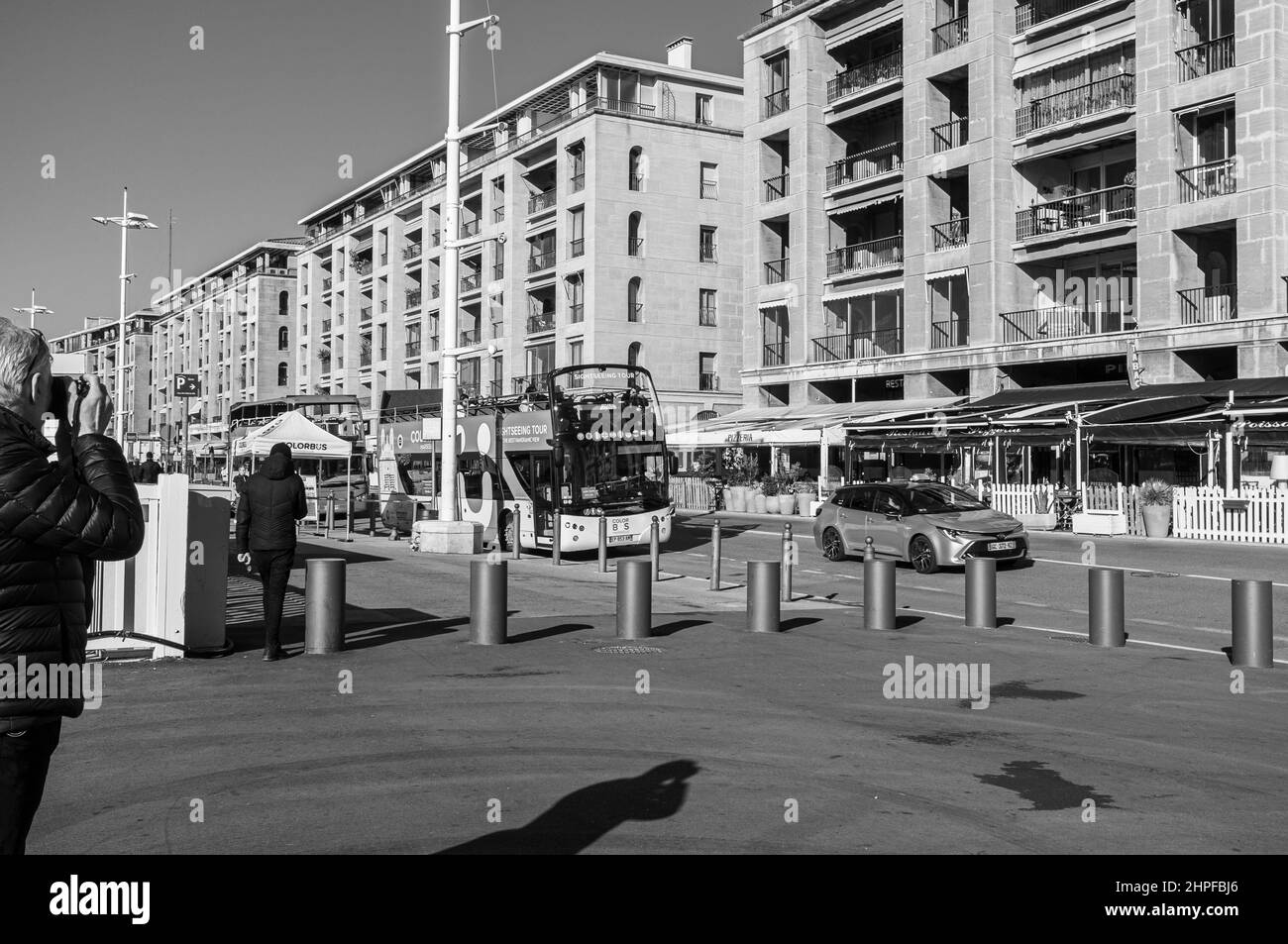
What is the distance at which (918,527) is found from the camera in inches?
774

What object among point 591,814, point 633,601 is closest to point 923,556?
point 633,601

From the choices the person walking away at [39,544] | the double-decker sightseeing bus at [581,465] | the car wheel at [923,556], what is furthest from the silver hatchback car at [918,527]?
the person walking away at [39,544]

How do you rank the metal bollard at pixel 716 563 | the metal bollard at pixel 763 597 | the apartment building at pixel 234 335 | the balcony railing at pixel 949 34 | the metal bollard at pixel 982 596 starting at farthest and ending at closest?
the apartment building at pixel 234 335 < the balcony railing at pixel 949 34 < the metal bollard at pixel 716 563 < the metal bollard at pixel 982 596 < the metal bollard at pixel 763 597

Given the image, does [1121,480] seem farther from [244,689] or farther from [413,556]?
[244,689]

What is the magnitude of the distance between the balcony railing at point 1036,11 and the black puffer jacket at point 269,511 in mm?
34056

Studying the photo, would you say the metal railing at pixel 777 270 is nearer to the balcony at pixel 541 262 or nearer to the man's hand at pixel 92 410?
the balcony at pixel 541 262

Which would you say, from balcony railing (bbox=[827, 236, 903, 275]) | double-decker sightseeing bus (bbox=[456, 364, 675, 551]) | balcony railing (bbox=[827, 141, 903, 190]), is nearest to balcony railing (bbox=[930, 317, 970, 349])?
balcony railing (bbox=[827, 236, 903, 275])

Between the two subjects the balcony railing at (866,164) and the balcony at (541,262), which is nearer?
the balcony railing at (866,164)

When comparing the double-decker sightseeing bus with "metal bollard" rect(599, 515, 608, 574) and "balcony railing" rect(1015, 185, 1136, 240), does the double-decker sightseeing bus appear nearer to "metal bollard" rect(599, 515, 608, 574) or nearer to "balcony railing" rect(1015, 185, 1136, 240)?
"metal bollard" rect(599, 515, 608, 574)

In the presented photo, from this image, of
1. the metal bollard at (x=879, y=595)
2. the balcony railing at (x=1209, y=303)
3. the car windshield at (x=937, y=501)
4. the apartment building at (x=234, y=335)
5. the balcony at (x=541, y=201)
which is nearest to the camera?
the metal bollard at (x=879, y=595)

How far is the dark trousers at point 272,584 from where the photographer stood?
33.1 feet

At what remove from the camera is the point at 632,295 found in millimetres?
54031
